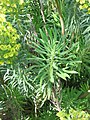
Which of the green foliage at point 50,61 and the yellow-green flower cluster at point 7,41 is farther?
the green foliage at point 50,61

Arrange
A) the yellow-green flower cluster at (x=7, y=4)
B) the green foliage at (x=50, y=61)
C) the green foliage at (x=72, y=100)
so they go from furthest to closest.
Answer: the green foliage at (x=72, y=100) → the green foliage at (x=50, y=61) → the yellow-green flower cluster at (x=7, y=4)

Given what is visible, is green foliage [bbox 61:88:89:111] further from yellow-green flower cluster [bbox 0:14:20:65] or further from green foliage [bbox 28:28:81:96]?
yellow-green flower cluster [bbox 0:14:20:65]

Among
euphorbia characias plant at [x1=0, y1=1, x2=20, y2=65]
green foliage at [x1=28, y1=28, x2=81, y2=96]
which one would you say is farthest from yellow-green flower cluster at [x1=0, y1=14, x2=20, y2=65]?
green foliage at [x1=28, y1=28, x2=81, y2=96]

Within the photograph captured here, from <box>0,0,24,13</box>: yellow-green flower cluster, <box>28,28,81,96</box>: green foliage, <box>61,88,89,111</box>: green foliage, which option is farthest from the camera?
<box>61,88,89,111</box>: green foliage

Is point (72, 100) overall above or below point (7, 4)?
below

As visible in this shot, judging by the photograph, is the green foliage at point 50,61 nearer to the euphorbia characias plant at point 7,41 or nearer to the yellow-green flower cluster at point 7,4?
the euphorbia characias plant at point 7,41

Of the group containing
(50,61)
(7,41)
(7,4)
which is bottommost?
(50,61)

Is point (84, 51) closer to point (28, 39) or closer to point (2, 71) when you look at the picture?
point (28, 39)

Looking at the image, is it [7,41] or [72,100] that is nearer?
[7,41]

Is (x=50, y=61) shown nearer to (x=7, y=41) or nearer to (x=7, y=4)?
(x=7, y=41)

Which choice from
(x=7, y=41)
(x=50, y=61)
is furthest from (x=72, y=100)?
(x=7, y=41)

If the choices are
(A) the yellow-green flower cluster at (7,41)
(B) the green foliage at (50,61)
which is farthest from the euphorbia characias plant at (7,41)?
(B) the green foliage at (50,61)

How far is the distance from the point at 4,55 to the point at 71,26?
1.91 feet

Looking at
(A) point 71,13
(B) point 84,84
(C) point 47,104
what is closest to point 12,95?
(C) point 47,104
